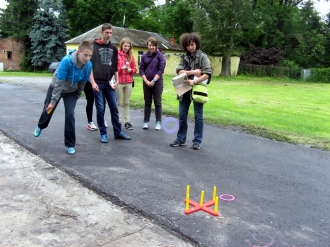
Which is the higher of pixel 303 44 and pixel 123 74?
pixel 303 44

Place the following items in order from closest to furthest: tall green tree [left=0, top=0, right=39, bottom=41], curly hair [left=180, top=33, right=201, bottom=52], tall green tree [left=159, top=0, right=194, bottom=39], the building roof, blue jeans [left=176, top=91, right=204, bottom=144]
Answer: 1. curly hair [left=180, top=33, right=201, bottom=52]
2. blue jeans [left=176, top=91, right=204, bottom=144]
3. the building roof
4. tall green tree [left=0, top=0, right=39, bottom=41]
5. tall green tree [left=159, top=0, right=194, bottom=39]

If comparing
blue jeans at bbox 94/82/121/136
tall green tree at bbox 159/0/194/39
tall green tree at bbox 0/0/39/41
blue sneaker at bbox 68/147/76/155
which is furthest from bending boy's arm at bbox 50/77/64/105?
tall green tree at bbox 159/0/194/39

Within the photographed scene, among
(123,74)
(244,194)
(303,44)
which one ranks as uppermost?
(303,44)

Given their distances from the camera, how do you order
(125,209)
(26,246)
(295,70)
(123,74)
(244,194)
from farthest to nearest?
(295,70), (123,74), (244,194), (125,209), (26,246)

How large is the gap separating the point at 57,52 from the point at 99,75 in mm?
42268

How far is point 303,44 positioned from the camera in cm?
5094

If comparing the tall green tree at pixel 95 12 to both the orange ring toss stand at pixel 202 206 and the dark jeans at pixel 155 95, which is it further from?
the orange ring toss stand at pixel 202 206

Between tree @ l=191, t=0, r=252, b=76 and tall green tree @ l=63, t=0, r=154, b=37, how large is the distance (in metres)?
13.9

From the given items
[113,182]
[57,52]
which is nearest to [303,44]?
[57,52]

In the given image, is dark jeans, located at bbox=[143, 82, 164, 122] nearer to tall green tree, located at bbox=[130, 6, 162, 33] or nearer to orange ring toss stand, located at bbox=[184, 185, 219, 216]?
orange ring toss stand, located at bbox=[184, 185, 219, 216]

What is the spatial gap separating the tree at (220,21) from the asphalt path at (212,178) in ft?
114

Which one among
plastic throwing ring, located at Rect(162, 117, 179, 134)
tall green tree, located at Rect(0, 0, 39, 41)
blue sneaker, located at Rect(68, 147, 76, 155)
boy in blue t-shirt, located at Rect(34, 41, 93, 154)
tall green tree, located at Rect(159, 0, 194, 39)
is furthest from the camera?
tall green tree, located at Rect(159, 0, 194, 39)

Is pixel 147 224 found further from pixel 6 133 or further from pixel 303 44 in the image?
pixel 303 44

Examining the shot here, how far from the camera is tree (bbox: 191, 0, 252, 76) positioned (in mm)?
39938
